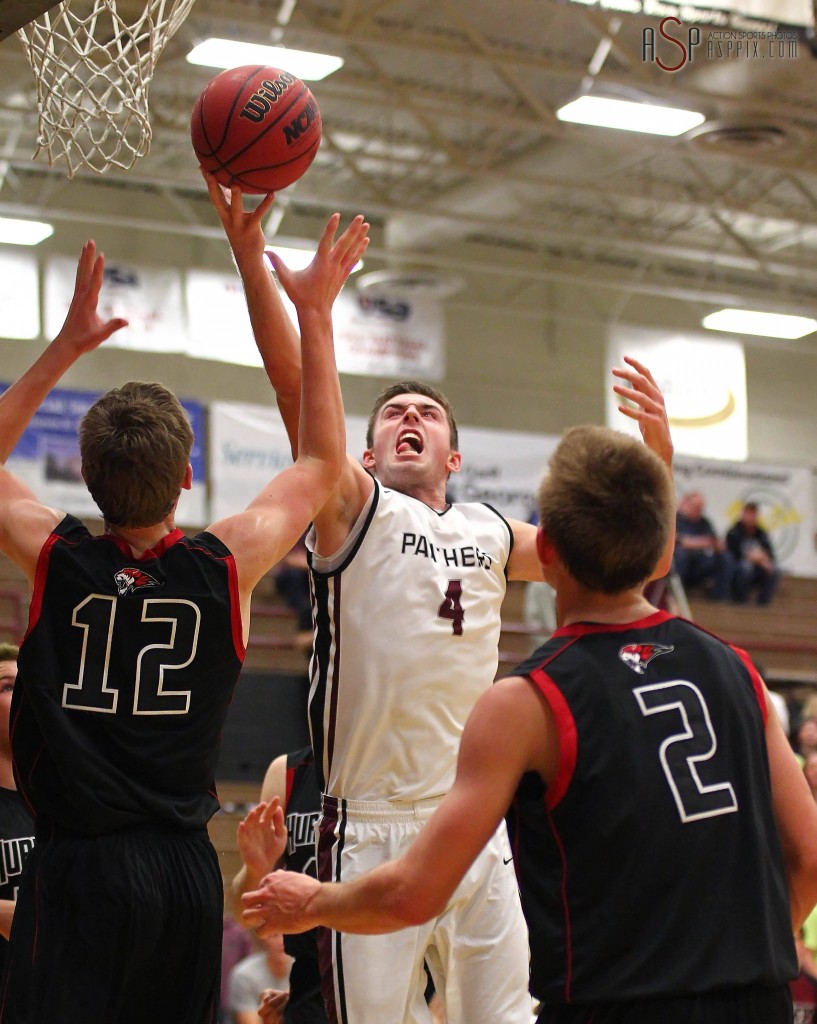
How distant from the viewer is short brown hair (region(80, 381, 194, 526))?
340cm

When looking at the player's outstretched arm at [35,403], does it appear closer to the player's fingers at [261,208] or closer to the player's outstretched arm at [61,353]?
the player's outstretched arm at [61,353]

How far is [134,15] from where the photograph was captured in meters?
12.9

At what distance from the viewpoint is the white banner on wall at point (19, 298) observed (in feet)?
53.2

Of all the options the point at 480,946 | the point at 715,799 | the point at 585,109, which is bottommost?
the point at 480,946

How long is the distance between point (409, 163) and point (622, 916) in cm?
1564

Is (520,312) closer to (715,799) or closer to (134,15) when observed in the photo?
(134,15)

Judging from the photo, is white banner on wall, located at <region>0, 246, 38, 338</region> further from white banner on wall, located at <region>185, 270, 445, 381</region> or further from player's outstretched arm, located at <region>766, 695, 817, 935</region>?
A: player's outstretched arm, located at <region>766, 695, 817, 935</region>

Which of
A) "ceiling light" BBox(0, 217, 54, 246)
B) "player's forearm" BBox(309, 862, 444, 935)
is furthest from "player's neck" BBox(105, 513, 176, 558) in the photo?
"ceiling light" BBox(0, 217, 54, 246)

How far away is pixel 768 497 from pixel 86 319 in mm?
16460

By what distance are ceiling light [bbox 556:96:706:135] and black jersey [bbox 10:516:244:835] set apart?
40.6 feet

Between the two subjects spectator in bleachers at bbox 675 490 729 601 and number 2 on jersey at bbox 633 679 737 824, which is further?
spectator in bleachers at bbox 675 490 729 601

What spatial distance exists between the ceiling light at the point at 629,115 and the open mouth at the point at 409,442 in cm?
1084

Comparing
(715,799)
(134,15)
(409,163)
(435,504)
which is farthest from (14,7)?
(409,163)

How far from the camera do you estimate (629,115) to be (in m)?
14.9
